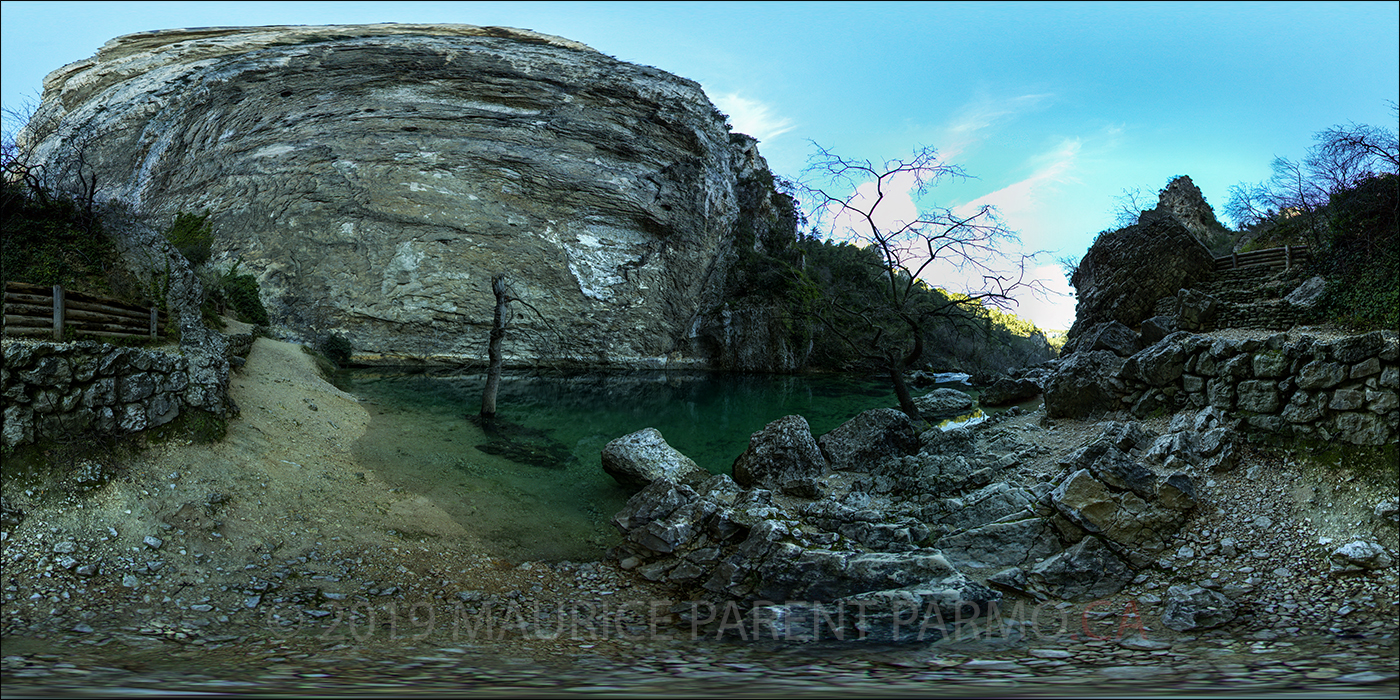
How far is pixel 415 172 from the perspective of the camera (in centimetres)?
3478

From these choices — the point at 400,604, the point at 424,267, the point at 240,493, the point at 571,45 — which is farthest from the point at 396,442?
the point at 571,45

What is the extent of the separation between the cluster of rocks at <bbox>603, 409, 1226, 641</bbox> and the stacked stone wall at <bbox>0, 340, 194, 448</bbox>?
585 centimetres

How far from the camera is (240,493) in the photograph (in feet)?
24.6

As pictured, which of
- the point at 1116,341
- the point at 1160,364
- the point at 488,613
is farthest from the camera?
the point at 1116,341

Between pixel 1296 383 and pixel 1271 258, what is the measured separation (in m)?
7.69

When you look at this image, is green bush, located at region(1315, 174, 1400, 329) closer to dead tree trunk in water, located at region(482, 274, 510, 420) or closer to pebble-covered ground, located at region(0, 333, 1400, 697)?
pebble-covered ground, located at region(0, 333, 1400, 697)

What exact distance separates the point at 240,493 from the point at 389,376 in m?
18.6

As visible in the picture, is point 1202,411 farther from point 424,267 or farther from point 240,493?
point 424,267

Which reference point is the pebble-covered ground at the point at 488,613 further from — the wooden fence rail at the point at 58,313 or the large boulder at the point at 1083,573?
the wooden fence rail at the point at 58,313

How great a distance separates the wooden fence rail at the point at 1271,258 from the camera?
10.6 meters

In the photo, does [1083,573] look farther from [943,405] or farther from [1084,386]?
[943,405]

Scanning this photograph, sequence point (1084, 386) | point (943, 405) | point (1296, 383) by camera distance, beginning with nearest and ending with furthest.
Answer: point (1296, 383) < point (1084, 386) < point (943, 405)

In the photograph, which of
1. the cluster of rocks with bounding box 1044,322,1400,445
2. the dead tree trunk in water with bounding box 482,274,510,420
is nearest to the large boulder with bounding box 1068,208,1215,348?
the cluster of rocks with bounding box 1044,322,1400,445

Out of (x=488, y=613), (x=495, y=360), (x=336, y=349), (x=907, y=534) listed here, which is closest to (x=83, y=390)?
(x=488, y=613)
